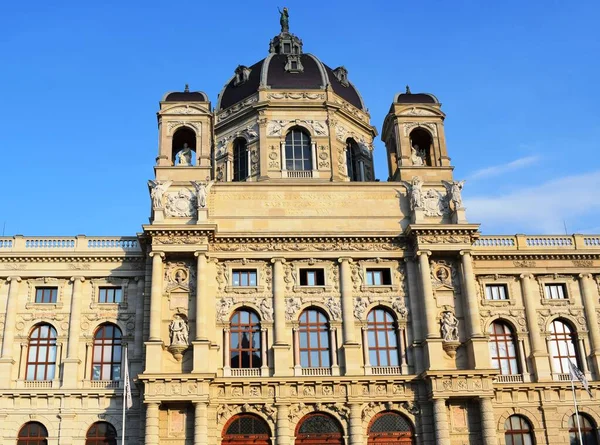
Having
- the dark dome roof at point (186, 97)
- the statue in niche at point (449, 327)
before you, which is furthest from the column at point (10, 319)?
the statue in niche at point (449, 327)

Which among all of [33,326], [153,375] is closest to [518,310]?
[153,375]

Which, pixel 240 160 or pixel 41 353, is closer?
pixel 41 353

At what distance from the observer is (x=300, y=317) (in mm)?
36312

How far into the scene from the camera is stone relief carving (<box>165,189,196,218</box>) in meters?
37.2

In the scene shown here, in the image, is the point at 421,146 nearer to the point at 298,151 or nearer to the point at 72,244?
the point at 298,151

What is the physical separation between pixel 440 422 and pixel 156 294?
13.5 m

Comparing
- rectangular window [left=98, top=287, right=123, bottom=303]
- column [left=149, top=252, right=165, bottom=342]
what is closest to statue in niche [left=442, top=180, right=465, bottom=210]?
column [left=149, top=252, right=165, bottom=342]

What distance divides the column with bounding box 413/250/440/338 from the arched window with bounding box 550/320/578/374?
6911 mm

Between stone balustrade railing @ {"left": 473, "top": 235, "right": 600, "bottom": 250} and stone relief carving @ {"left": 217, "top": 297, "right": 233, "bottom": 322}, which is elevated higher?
stone balustrade railing @ {"left": 473, "top": 235, "right": 600, "bottom": 250}

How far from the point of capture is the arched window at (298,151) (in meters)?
43.3

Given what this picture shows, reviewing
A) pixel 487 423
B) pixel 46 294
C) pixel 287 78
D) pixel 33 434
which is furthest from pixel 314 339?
pixel 287 78

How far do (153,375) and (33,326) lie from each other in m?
7.38

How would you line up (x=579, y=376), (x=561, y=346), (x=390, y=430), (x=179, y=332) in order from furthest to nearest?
(x=561, y=346)
(x=179, y=332)
(x=390, y=430)
(x=579, y=376)

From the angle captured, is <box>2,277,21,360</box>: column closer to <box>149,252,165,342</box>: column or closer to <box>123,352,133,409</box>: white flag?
<box>123,352,133,409</box>: white flag
